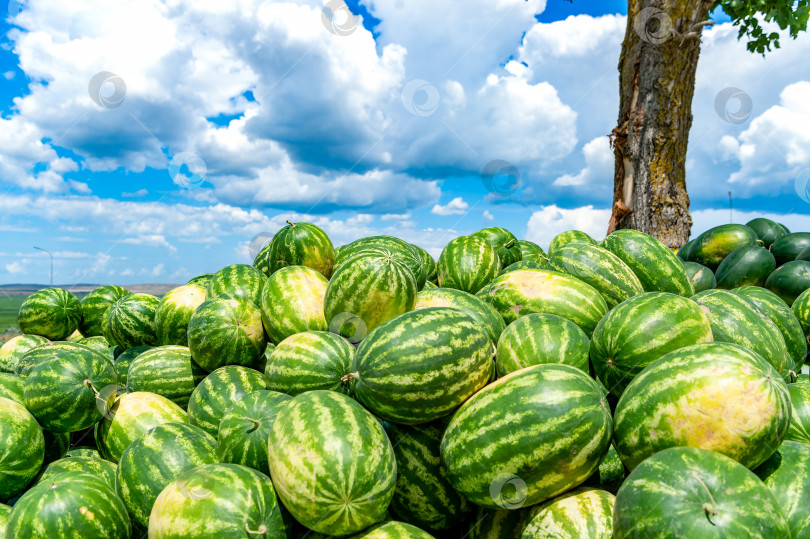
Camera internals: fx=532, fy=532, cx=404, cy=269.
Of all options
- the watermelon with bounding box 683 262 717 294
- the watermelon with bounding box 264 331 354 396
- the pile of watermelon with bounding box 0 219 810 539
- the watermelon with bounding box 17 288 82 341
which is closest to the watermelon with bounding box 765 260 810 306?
the watermelon with bounding box 683 262 717 294

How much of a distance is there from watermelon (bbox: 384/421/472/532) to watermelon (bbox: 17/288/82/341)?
14.2 ft

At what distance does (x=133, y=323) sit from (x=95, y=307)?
1.60 meters

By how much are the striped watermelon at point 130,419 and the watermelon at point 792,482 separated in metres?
2.93

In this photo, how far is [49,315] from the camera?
16.7 feet

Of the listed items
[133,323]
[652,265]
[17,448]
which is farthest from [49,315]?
[652,265]

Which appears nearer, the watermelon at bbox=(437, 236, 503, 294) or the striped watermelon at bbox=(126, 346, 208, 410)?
the striped watermelon at bbox=(126, 346, 208, 410)

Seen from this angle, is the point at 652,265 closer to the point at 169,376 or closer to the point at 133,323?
the point at 169,376

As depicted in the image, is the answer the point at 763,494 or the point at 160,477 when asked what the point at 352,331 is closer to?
the point at 160,477

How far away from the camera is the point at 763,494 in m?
1.75

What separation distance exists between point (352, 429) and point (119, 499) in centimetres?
126

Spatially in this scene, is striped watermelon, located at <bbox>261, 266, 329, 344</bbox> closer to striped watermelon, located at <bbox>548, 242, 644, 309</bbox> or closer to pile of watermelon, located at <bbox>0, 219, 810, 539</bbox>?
pile of watermelon, located at <bbox>0, 219, 810, 539</bbox>

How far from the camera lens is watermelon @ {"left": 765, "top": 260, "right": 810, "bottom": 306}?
16.4 feet

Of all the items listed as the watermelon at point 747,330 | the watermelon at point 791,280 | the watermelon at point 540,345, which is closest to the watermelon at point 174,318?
the watermelon at point 540,345

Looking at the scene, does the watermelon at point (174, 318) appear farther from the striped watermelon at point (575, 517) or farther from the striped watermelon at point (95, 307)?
the striped watermelon at point (575, 517)
